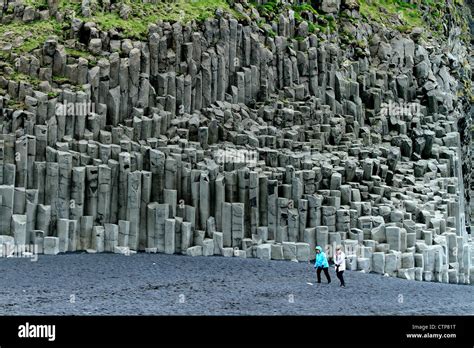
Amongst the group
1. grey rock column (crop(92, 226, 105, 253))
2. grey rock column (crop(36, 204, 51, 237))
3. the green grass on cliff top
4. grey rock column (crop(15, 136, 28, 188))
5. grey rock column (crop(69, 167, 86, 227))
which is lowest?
grey rock column (crop(92, 226, 105, 253))

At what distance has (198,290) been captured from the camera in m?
27.2

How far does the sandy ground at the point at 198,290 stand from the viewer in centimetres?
2483

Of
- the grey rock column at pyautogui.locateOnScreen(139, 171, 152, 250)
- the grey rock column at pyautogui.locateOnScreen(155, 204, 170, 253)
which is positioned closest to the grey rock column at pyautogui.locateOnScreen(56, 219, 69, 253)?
the grey rock column at pyautogui.locateOnScreen(139, 171, 152, 250)

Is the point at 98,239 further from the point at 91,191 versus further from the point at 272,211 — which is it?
the point at 272,211

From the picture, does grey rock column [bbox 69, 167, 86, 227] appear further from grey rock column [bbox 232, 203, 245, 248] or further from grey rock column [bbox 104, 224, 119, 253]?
grey rock column [bbox 232, 203, 245, 248]

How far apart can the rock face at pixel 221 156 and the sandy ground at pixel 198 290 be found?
4.65 feet

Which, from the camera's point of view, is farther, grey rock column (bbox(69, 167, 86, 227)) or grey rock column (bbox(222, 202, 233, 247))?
grey rock column (bbox(222, 202, 233, 247))

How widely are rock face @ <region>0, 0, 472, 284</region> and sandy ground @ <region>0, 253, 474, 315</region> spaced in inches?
55.8

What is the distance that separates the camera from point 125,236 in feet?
106

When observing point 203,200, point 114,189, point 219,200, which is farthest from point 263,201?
point 114,189

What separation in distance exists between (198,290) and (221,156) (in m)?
8.03

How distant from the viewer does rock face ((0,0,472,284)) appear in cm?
3234
